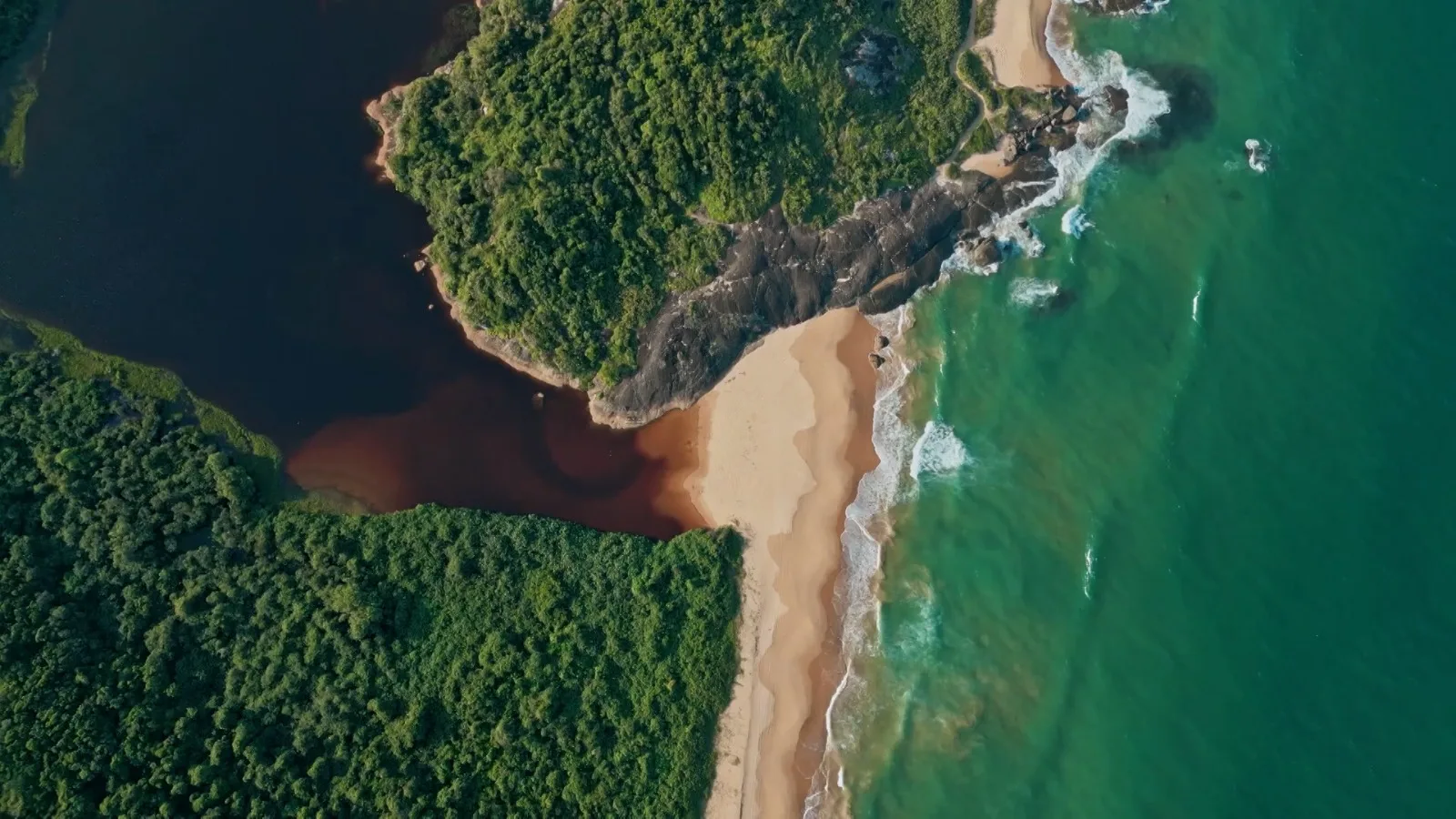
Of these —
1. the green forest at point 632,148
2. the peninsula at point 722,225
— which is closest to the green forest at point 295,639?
the peninsula at point 722,225

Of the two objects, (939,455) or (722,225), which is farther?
(722,225)

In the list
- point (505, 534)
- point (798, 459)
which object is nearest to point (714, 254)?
point (798, 459)

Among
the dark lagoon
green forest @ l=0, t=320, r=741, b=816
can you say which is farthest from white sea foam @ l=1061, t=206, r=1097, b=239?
the dark lagoon

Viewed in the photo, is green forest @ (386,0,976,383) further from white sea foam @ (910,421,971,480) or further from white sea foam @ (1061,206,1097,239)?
white sea foam @ (910,421,971,480)

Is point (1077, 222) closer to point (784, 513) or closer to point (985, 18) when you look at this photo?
point (985, 18)

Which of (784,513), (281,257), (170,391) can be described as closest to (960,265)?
(784,513)

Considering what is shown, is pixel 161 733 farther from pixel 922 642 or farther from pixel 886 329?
pixel 886 329
